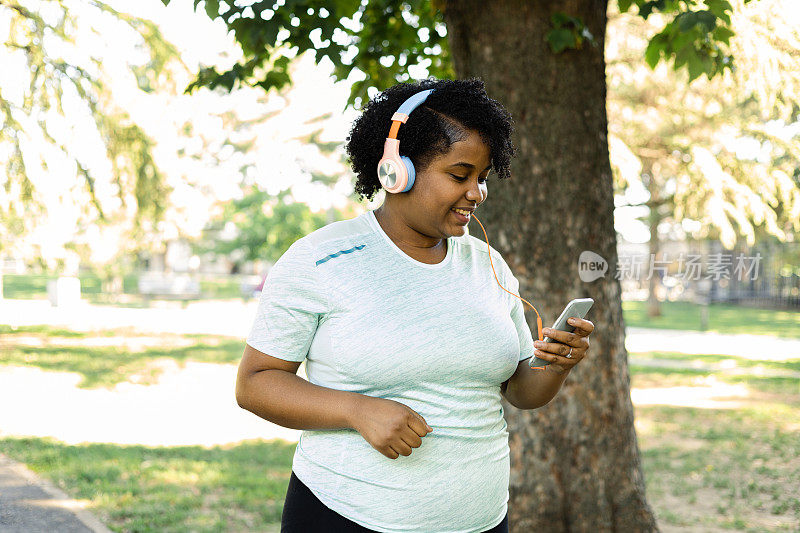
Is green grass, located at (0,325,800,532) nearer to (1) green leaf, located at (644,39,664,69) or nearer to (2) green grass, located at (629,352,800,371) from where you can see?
(1) green leaf, located at (644,39,664,69)

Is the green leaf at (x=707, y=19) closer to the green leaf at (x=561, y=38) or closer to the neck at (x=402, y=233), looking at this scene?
the green leaf at (x=561, y=38)

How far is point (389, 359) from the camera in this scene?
74.1 inches

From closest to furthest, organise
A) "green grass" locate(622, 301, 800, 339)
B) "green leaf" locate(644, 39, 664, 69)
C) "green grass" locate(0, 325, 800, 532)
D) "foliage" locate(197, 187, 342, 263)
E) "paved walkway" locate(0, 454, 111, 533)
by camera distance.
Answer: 1. "paved walkway" locate(0, 454, 111, 533)
2. "green leaf" locate(644, 39, 664, 69)
3. "green grass" locate(0, 325, 800, 532)
4. "green grass" locate(622, 301, 800, 339)
5. "foliage" locate(197, 187, 342, 263)

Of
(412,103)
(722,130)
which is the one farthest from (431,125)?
(722,130)

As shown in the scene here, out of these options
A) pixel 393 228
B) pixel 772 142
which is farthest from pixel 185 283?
pixel 393 228

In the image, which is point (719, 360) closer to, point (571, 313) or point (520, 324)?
point (520, 324)

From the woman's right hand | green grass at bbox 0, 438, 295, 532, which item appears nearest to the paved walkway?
green grass at bbox 0, 438, 295, 532

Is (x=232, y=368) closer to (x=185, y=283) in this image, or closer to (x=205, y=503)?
(x=205, y=503)

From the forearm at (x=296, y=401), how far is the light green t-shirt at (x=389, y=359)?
61mm

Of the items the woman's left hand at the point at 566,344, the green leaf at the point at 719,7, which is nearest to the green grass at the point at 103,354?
the green leaf at the point at 719,7

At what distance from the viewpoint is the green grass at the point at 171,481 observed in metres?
5.33

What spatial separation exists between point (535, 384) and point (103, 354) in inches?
507

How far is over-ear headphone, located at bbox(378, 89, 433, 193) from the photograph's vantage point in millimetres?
2031

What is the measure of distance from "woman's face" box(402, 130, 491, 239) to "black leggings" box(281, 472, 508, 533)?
74cm
